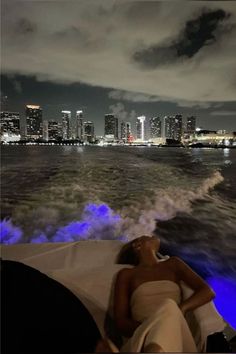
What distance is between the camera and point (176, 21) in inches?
138

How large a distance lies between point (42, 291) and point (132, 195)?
18.1 feet

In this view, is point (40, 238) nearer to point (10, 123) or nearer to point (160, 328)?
point (10, 123)

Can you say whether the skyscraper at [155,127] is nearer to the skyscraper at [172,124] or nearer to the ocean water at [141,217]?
the skyscraper at [172,124]

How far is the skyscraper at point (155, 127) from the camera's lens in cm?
669

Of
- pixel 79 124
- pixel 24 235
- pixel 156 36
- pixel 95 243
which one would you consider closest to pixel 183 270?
pixel 95 243

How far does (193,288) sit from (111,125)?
525 cm

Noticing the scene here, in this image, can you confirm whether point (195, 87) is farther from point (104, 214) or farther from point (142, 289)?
point (142, 289)

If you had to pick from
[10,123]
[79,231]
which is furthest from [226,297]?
[10,123]

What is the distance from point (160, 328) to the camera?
4.10 feet

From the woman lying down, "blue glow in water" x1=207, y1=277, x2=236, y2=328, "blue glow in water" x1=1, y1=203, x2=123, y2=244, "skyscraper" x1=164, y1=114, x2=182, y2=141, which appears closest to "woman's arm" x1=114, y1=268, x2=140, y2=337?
the woman lying down

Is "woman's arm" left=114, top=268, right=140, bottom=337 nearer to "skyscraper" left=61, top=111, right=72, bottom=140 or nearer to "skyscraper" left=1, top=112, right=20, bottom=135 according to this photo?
"skyscraper" left=1, top=112, right=20, bottom=135

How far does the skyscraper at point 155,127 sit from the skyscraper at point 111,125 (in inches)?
25.1

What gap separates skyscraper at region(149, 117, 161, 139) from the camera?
6.69 meters

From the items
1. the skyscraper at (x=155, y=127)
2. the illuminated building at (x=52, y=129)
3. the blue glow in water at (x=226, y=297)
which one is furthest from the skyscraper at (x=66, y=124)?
the blue glow in water at (x=226, y=297)
